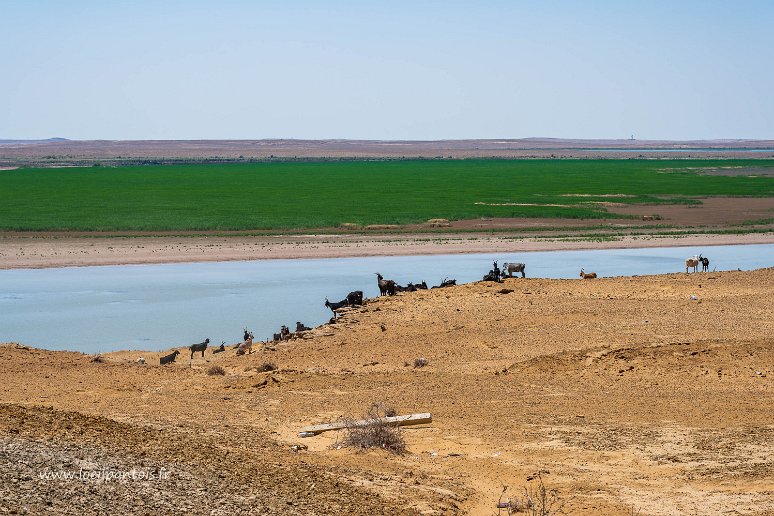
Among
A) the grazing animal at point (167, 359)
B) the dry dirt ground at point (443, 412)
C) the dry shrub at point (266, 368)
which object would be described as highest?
the dry dirt ground at point (443, 412)

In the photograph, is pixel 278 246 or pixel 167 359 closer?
pixel 167 359

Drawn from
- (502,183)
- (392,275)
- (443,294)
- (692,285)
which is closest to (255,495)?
(443,294)

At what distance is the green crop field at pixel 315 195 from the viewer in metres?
53.3

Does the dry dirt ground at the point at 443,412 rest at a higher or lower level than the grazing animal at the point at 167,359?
higher

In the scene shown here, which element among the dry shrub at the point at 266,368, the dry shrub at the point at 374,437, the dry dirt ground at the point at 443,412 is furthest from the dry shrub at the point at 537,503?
the dry shrub at the point at 266,368

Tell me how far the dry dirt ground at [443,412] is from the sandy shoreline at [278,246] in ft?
60.5

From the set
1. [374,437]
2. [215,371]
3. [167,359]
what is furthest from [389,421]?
[167,359]

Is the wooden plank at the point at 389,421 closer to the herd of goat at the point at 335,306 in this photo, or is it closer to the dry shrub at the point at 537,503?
the dry shrub at the point at 537,503

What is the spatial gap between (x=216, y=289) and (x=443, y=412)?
20005 mm

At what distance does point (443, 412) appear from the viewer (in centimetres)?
1336

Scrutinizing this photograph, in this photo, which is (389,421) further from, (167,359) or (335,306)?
(335,306)

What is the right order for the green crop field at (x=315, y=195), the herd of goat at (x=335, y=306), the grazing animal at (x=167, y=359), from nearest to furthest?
the grazing animal at (x=167, y=359) < the herd of goat at (x=335, y=306) < the green crop field at (x=315, y=195)

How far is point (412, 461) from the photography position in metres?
10.9

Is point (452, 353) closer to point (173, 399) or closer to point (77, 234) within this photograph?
point (173, 399)
